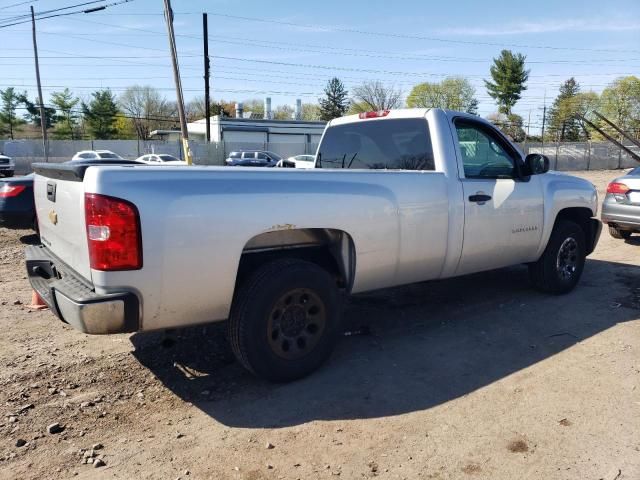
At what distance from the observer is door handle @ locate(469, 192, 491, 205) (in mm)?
4683

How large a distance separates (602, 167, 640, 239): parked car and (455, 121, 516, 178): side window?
4.87 metres

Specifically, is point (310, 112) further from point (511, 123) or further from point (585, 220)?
point (585, 220)

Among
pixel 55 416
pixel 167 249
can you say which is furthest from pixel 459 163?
pixel 55 416

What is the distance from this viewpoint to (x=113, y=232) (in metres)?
2.94

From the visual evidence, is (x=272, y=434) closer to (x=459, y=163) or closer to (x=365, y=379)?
(x=365, y=379)

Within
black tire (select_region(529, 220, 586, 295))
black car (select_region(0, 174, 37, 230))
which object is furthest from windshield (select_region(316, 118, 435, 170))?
black car (select_region(0, 174, 37, 230))

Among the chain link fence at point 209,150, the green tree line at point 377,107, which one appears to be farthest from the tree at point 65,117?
the chain link fence at point 209,150

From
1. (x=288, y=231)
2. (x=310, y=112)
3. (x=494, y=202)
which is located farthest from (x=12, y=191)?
(x=310, y=112)

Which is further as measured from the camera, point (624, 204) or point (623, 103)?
point (623, 103)

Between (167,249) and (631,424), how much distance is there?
3.04 m

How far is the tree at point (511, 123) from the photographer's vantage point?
6656 centimetres

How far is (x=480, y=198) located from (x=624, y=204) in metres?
5.67

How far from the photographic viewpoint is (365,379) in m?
3.87

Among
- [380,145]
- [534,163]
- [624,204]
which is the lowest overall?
[624,204]
